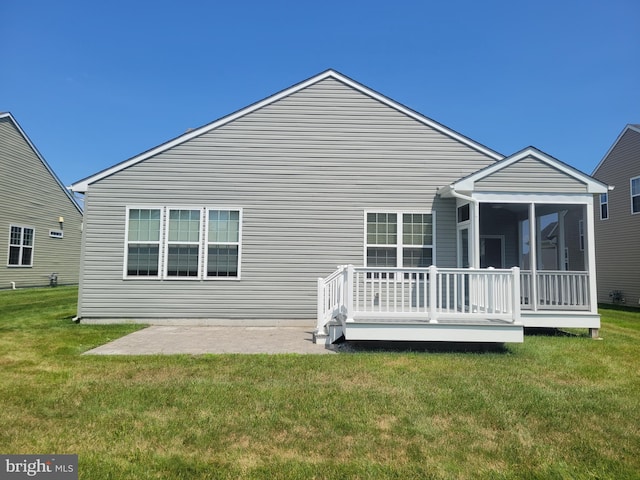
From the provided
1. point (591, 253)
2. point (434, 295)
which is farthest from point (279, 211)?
point (591, 253)

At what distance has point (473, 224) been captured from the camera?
8188 millimetres

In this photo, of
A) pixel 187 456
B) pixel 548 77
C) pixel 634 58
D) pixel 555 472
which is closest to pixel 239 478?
pixel 187 456

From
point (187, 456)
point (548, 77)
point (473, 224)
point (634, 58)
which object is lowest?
point (187, 456)

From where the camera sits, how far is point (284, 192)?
9.81 meters

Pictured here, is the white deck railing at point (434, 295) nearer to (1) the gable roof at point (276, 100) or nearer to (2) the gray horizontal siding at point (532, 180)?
(2) the gray horizontal siding at point (532, 180)

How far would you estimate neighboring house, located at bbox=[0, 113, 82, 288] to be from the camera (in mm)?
17312

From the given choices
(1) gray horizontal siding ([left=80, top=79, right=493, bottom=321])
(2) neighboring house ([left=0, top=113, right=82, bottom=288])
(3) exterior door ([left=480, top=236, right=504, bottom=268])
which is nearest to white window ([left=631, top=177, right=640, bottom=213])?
(3) exterior door ([left=480, top=236, right=504, bottom=268])

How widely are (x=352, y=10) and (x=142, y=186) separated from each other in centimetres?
816

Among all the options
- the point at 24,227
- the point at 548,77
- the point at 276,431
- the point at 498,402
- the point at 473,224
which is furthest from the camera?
the point at 24,227

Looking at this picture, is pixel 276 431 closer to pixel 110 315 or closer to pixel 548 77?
pixel 110 315

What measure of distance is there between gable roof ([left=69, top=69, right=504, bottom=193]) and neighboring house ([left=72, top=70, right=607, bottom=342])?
0.03 metres

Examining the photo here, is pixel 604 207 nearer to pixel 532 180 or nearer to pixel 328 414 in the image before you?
pixel 532 180

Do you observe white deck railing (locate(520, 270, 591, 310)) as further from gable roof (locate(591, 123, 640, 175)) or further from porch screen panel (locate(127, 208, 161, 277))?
gable roof (locate(591, 123, 640, 175))

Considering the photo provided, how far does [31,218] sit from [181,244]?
14622 mm
